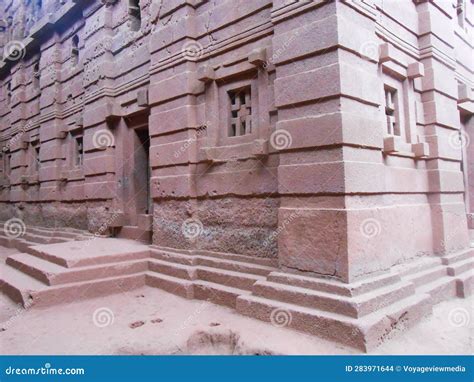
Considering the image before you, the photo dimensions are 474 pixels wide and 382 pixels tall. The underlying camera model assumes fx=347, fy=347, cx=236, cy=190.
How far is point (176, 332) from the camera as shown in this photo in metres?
4.32

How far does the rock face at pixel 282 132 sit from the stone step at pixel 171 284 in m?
0.60

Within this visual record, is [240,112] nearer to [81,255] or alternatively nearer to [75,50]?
[81,255]

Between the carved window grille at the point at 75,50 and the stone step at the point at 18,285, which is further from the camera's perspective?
the carved window grille at the point at 75,50

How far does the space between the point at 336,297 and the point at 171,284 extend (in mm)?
2964

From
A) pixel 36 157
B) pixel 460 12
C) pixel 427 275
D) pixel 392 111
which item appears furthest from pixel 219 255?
pixel 36 157

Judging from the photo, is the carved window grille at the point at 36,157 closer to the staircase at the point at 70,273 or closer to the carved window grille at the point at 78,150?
the carved window grille at the point at 78,150

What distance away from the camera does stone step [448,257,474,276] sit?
5.66 meters

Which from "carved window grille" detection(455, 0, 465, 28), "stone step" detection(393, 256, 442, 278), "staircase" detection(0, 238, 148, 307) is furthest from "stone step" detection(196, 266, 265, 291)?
"carved window grille" detection(455, 0, 465, 28)

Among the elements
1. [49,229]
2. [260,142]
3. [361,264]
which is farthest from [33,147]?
[361,264]

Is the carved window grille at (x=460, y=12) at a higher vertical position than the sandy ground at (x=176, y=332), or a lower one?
higher

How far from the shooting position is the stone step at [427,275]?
5012 mm

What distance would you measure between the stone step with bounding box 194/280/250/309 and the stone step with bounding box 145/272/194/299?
11 centimetres

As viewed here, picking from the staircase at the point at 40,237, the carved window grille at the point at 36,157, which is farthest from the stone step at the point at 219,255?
the carved window grille at the point at 36,157

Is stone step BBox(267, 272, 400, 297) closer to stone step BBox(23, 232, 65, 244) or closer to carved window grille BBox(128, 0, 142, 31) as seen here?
carved window grille BBox(128, 0, 142, 31)
